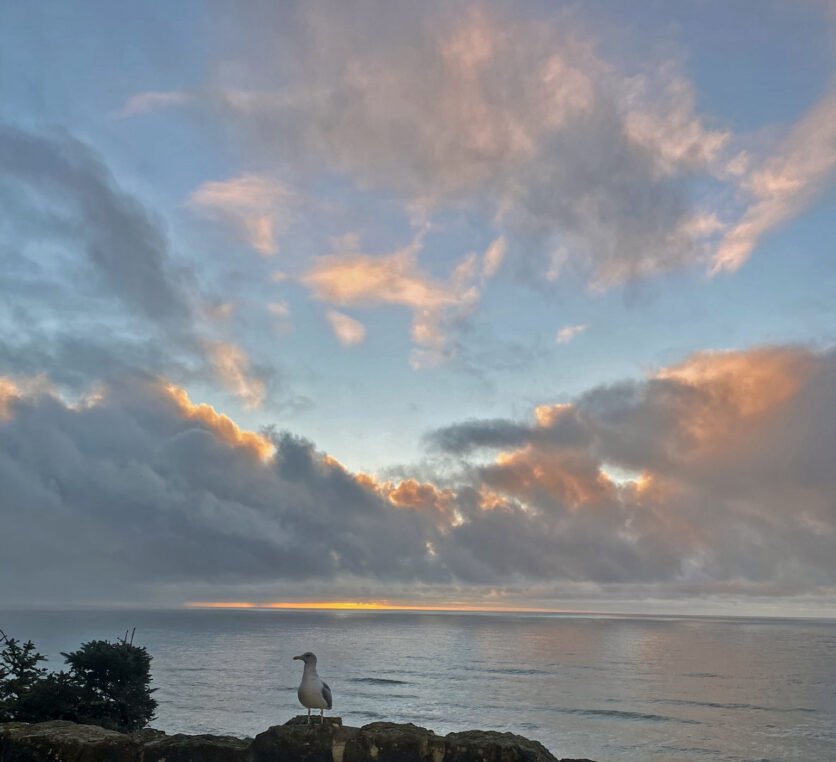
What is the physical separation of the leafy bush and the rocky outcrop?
26.4ft

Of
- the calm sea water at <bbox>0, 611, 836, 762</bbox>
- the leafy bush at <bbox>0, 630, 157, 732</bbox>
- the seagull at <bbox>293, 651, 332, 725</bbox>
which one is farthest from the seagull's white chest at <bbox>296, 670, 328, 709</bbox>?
the calm sea water at <bbox>0, 611, 836, 762</bbox>

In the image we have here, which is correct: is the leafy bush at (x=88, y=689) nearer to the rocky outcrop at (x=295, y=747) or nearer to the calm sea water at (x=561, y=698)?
the rocky outcrop at (x=295, y=747)

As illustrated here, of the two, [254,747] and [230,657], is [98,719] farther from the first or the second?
[230,657]

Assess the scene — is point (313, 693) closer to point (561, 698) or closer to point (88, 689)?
point (88, 689)

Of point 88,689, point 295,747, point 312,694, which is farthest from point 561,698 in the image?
point 295,747

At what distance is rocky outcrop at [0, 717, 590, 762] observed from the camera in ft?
34.6

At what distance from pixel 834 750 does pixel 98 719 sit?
1639 inches

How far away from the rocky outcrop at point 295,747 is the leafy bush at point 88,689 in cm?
805

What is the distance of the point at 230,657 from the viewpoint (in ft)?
320

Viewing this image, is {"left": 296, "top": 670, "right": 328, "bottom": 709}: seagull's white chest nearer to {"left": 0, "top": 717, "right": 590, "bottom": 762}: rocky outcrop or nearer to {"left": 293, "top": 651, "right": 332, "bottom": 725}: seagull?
{"left": 293, "top": 651, "right": 332, "bottom": 725}: seagull

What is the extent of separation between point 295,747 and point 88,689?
12.1m

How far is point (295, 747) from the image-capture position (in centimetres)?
1073

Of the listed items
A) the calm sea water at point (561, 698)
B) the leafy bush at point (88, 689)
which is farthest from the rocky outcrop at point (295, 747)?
the calm sea water at point (561, 698)

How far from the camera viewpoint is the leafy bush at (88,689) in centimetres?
1822
